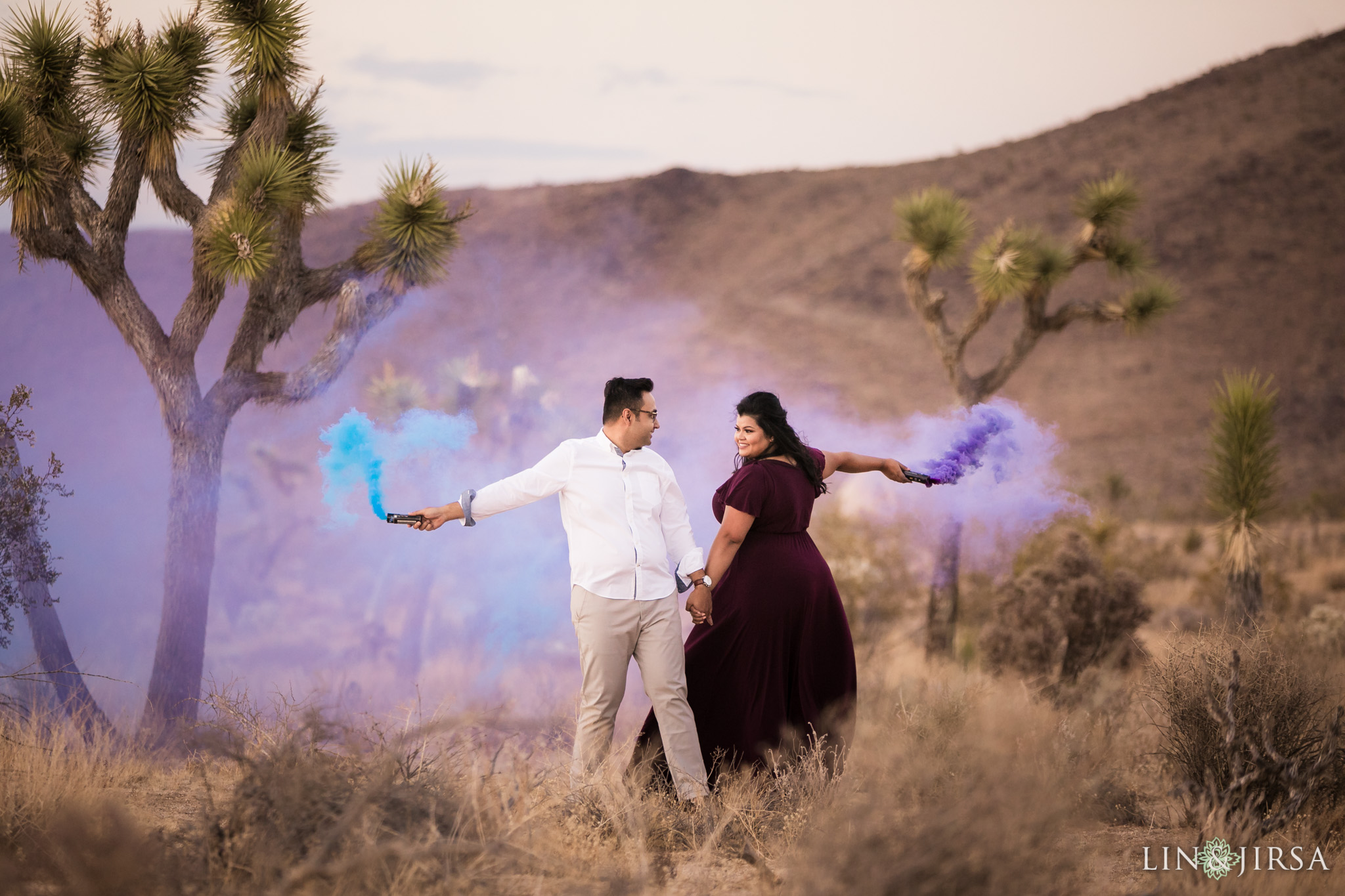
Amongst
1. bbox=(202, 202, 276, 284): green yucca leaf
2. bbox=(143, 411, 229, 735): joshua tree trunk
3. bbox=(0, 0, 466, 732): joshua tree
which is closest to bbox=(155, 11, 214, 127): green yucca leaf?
bbox=(0, 0, 466, 732): joshua tree

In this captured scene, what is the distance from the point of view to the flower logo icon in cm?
423

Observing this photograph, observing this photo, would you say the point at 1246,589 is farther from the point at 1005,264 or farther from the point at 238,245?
the point at 238,245

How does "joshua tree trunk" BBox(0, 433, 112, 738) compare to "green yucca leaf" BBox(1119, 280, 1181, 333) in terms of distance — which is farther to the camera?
"green yucca leaf" BBox(1119, 280, 1181, 333)

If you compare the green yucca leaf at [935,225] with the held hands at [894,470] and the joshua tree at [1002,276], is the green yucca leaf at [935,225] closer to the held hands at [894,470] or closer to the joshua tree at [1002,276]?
the joshua tree at [1002,276]

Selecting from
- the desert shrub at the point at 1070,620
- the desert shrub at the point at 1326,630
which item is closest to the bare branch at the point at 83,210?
the desert shrub at the point at 1070,620

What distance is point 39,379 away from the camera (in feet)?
125

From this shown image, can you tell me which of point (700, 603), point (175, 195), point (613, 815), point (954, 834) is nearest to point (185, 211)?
point (175, 195)

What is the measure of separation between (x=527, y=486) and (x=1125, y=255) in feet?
33.6

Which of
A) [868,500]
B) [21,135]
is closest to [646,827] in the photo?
[21,135]

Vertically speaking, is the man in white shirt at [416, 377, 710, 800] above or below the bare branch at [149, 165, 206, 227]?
below

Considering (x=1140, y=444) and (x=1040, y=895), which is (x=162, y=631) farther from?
(x=1140, y=444)

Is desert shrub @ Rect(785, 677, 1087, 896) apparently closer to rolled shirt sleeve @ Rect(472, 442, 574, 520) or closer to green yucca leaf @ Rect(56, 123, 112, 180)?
rolled shirt sleeve @ Rect(472, 442, 574, 520)

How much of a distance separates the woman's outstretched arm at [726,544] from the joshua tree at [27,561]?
16.5 ft

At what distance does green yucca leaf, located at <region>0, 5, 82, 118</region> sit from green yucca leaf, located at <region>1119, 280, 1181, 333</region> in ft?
38.4
